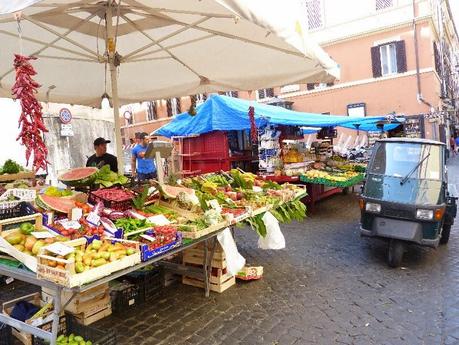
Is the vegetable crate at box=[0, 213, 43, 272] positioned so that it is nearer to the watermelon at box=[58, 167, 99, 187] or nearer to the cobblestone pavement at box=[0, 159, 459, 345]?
the watermelon at box=[58, 167, 99, 187]

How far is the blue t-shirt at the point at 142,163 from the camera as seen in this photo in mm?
8756

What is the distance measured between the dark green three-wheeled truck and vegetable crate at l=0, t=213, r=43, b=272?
14.4 feet

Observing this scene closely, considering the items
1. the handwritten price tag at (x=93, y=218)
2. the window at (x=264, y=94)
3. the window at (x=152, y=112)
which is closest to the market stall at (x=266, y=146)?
the handwritten price tag at (x=93, y=218)

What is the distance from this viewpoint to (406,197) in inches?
217

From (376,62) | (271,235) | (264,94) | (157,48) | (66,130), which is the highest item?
(376,62)

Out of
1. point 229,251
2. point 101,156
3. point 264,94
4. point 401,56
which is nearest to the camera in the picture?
point 229,251

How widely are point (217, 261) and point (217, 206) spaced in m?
0.73

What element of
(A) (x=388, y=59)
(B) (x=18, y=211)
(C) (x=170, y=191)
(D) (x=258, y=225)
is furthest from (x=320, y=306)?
(A) (x=388, y=59)

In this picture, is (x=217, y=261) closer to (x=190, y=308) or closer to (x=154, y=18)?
(x=190, y=308)

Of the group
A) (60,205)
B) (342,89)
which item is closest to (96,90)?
(60,205)

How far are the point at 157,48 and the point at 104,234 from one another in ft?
10.3

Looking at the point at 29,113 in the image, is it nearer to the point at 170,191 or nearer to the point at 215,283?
the point at 170,191

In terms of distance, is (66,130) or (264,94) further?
(264,94)

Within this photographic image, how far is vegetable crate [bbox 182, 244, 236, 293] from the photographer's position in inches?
186
